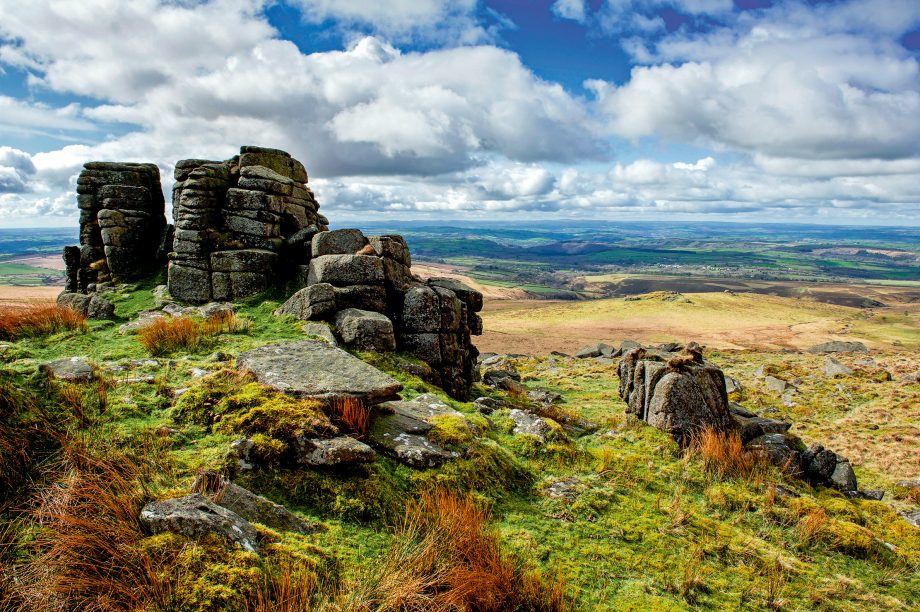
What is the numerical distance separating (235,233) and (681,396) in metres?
18.4

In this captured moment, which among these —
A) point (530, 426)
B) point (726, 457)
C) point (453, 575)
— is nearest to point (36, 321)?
point (530, 426)

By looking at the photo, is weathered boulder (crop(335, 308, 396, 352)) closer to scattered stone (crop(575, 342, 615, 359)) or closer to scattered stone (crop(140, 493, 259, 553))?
scattered stone (crop(140, 493, 259, 553))

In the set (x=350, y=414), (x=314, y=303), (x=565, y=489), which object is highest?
(x=314, y=303)

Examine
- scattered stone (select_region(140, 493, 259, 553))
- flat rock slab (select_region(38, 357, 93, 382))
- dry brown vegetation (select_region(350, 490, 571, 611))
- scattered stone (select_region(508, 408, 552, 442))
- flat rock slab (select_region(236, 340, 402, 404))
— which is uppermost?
flat rock slab (select_region(38, 357, 93, 382))

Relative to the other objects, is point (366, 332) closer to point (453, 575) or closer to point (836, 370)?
point (453, 575)

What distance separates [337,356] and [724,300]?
5238 inches

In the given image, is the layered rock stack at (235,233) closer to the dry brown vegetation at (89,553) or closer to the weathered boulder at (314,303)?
the weathered boulder at (314,303)

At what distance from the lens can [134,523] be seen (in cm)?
468

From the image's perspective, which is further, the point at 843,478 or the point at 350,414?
the point at 843,478

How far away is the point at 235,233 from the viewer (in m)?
20.2

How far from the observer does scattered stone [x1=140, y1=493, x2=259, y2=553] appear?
15.1ft

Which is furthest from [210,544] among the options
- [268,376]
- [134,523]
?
[268,376]

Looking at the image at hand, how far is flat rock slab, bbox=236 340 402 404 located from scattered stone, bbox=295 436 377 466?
164cm

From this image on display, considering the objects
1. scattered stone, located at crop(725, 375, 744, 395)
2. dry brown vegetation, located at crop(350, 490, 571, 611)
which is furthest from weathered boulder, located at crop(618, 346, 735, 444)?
scattered stone, located at crop(725, 375, 744, 395)
